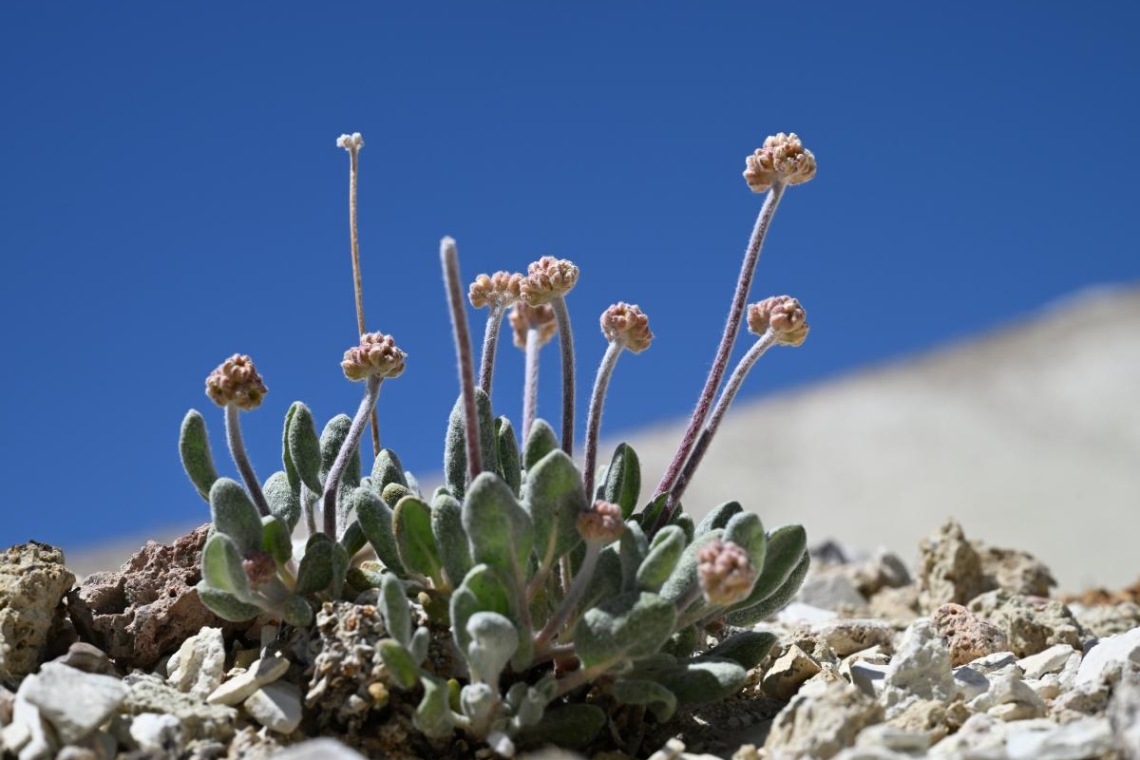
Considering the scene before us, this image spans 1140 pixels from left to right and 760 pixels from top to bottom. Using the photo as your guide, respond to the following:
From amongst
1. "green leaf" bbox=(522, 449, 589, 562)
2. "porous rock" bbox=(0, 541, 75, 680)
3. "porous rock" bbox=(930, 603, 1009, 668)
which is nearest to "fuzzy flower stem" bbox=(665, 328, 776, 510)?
"green leaf" bbox=(522, 449, 589, 562)

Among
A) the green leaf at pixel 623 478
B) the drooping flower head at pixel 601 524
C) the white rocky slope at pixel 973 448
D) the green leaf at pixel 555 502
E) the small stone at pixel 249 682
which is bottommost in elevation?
the small stone at pixel 249 682

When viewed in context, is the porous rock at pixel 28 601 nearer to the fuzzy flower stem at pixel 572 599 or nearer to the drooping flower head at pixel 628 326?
the fuzzy flower stem at pixel 572 599

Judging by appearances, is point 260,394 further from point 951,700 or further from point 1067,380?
point 1067,380

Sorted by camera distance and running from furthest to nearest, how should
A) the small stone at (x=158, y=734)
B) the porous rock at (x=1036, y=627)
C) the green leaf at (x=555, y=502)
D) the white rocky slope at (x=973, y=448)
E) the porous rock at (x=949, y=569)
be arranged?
the white rocky slope at (x=973, y=448), the porous rock at (x=949, y=569), the porous rock at (x=1036, y=627), the green leaf at (x=555, y=502), the small stone at (x=158, y=734)

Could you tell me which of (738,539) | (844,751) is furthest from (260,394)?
(844,751)

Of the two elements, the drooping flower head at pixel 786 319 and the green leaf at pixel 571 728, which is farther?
the drooping flower head at pixel 786 319

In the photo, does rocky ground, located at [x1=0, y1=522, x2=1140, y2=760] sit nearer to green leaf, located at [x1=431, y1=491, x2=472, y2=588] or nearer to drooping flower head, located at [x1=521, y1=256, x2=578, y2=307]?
green leaf, located at [x1=431, y1=491, x2=472, y2=588]

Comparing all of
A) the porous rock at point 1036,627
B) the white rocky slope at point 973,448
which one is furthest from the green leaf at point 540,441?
the white rocky slope at point 973,448

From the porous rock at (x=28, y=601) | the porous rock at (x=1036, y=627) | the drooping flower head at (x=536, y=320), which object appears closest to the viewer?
the porous rock at (x=28, y=601)
